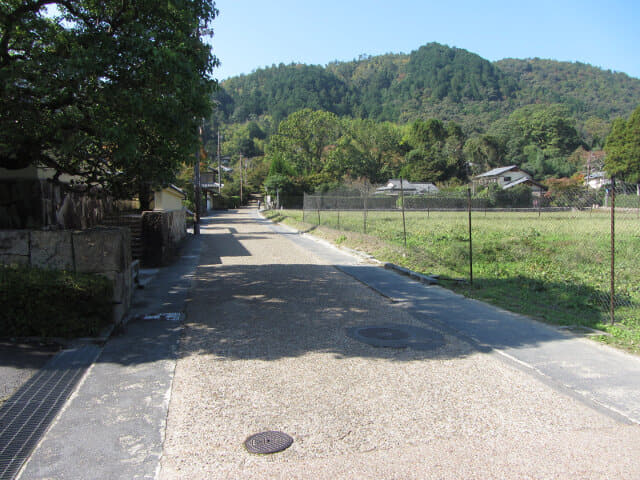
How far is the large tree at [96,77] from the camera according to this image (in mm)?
6547

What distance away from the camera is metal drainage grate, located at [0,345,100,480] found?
3.60 m

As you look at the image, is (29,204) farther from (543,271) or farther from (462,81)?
(462,81)

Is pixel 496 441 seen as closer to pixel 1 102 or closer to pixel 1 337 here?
pixel 1 337

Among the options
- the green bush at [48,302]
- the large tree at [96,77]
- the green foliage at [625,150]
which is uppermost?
the green foliage at [625,150]

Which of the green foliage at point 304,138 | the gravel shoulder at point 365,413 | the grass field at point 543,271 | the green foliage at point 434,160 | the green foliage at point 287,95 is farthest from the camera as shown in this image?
the green foliage at point 287,95

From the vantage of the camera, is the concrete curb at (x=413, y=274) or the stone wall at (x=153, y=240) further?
the stone wall at (x=153, y=240)

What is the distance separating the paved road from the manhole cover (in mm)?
77

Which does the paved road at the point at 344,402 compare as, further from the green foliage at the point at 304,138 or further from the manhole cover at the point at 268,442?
the green foliage at the point at 304,138

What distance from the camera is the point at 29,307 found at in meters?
6.08

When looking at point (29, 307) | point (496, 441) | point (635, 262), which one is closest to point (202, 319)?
point (29, 307)

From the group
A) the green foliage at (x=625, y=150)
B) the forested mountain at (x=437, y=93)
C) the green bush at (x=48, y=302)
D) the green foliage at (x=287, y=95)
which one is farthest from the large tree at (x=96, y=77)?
the green foliage at (x=287, y=95)

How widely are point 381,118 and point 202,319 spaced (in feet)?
500

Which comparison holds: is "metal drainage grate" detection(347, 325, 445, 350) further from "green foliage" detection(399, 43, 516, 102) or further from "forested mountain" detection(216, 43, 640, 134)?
"green foliage" detection(399, 43, 516, 102)

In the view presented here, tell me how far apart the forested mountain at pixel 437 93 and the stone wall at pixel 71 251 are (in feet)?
471
